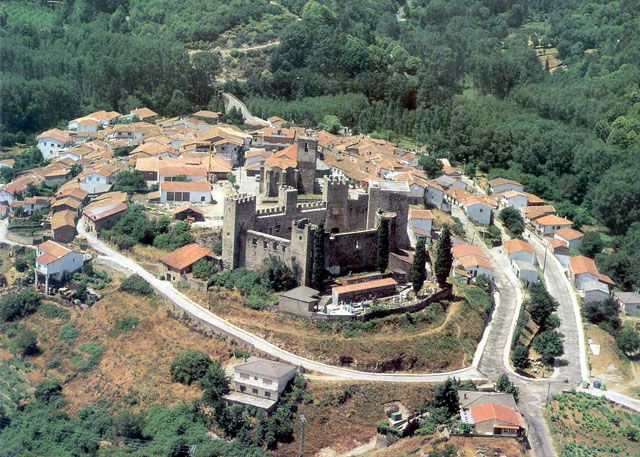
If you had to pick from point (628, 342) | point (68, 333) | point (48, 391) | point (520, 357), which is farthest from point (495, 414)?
point (68, 333)

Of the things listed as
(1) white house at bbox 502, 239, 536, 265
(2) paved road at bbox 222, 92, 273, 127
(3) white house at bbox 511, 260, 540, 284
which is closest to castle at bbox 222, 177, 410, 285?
(3) white house at bbox 511, 260, 540, 284

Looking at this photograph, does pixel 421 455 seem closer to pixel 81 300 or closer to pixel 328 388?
pixel 328 388

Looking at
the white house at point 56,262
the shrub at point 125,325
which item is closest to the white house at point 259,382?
the shrub at point 125,325

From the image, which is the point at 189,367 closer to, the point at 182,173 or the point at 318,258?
the point at 318,258

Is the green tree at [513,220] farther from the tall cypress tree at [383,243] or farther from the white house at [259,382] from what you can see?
the white house at [259,382]

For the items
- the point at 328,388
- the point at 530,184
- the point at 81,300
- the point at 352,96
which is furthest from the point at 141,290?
the point at 352,96

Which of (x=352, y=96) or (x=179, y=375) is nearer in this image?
(x=179, y=375)

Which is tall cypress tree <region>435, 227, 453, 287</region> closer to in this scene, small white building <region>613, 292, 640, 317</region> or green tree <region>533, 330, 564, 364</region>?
green tree <region>533, 330, 564, 364</region>
